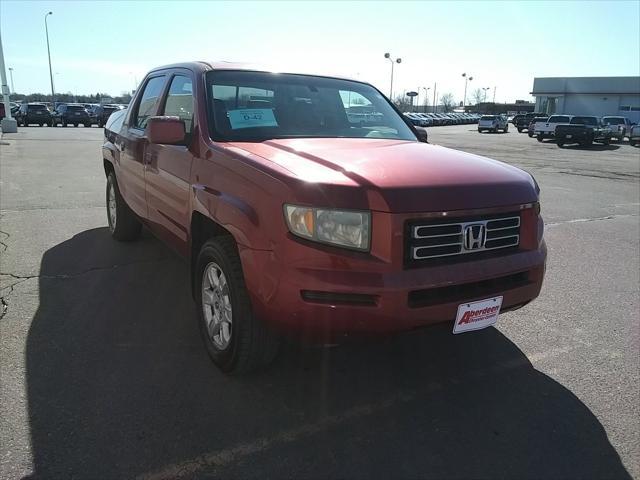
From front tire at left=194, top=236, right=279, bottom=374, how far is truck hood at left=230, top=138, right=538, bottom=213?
0.62 metres

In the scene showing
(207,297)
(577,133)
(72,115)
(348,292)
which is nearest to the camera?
(348,292)

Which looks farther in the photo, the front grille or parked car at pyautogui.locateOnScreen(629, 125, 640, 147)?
parked car at pyautogui.locateOnScreen(629, 125, 640, 147)

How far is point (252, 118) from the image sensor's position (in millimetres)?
3688

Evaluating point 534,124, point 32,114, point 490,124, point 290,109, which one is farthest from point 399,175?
point 490,124

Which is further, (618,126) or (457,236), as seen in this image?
(618,126)

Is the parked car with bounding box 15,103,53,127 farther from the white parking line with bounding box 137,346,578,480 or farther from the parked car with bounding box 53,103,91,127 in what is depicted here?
the white parking line with bounding box 137,346,578,480

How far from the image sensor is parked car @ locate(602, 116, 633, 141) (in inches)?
1373

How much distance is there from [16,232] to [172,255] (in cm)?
236

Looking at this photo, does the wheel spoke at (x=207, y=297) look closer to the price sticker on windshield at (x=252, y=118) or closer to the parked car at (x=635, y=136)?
the price sticker on windshield at (x=252, y=118)

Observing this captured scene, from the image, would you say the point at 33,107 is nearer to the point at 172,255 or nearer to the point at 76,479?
the point at 172,255

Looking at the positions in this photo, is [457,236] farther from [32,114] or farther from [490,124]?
[490,124]

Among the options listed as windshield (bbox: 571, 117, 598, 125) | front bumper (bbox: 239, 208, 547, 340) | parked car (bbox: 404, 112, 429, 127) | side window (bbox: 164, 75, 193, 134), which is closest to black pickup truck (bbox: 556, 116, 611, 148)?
windshield (bbox: 571, 117, 598, 125)

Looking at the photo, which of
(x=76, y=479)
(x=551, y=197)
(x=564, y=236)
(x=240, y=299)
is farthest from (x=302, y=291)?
(x=551, y=197)

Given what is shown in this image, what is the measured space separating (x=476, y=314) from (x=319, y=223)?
992 mm
